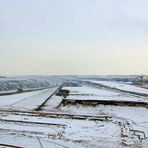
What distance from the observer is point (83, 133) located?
925 cm

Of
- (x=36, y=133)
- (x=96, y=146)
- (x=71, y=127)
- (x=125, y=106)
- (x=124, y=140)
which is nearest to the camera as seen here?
(x=96, y=146)

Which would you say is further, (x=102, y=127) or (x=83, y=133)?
(x=102, y=127)

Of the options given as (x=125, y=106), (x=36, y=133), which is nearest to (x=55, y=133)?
(x=36, y=133)

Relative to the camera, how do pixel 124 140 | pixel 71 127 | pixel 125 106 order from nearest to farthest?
1. pixel 124 140
2. pixel 71 127
3. pixel 125 106

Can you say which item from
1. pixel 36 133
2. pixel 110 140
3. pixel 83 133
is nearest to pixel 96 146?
pixel 110 140

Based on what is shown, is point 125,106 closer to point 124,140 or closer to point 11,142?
point 124,140

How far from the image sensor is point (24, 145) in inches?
303

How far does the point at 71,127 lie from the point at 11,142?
2.66 m

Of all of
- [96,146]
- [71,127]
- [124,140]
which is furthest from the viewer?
[71,127]

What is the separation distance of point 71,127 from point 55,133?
3.71ft

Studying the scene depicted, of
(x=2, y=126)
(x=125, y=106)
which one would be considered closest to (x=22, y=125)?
(x=2, y=126)

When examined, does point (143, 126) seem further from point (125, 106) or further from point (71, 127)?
point (125, 106)

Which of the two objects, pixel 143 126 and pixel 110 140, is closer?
pixel 110 140

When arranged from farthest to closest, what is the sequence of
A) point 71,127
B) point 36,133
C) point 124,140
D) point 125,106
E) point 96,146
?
1. point 125,106
2. point 71,127
3. point 36,133
4. point 124,140
5. point 96,146
